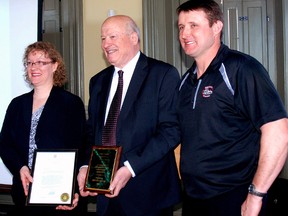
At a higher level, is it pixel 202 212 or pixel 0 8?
pixel 0 8

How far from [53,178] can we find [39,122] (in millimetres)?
393

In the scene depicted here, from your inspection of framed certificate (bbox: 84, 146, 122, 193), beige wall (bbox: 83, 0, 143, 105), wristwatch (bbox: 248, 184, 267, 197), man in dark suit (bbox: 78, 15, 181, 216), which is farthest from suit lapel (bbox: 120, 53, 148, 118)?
beige wall (bbox: 83, 0, 143, 105)

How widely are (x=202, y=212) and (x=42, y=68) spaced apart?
131cm

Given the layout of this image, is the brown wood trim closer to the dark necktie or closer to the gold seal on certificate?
the gold seal on certificate

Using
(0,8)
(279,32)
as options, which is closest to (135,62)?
(0,8)

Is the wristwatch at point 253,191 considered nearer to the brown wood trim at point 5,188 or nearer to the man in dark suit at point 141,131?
the man in dark suit at point 141,131

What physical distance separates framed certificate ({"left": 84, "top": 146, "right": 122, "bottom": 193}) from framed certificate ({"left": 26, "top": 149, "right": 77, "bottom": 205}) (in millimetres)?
250

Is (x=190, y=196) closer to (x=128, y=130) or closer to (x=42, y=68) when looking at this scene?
(x=128, y=130)

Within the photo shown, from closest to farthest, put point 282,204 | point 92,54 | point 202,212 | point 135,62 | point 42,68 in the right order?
1. point 202,212
2. point 135,62
3. point 42,68
4. point 282,204
5. point 92,54

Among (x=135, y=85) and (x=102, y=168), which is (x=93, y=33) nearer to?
(x=135, y=85)

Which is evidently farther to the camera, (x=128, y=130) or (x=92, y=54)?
(x=92, y=54)

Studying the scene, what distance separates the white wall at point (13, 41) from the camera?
346cm

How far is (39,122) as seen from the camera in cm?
257

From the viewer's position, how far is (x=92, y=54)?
15.2 ft
